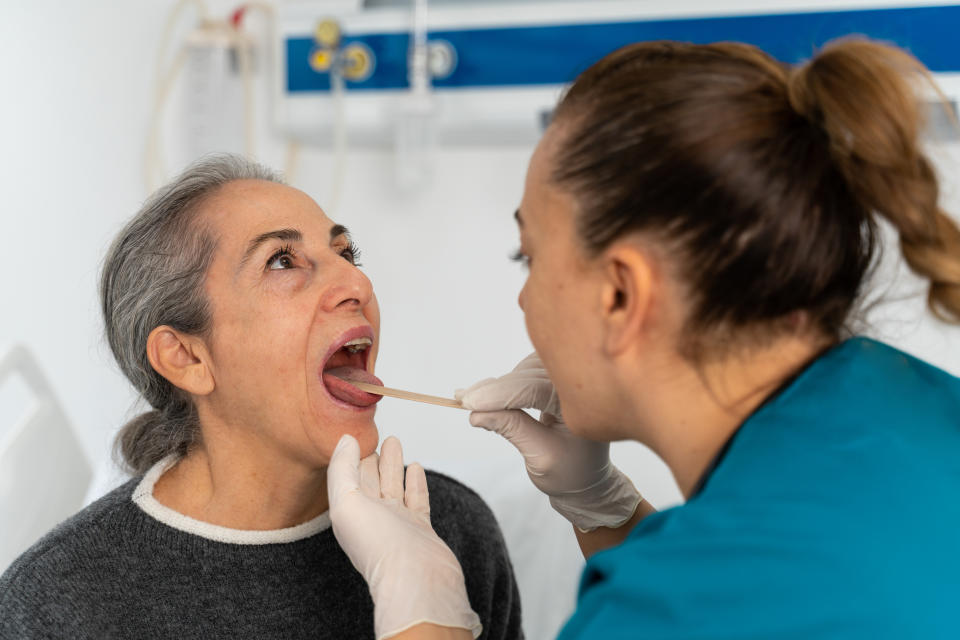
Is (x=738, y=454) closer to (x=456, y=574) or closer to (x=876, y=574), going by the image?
(x=876, y=574)

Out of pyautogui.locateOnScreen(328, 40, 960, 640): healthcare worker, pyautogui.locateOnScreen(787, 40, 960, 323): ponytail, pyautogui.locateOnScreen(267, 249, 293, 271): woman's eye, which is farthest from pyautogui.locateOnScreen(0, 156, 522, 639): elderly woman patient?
pyautogui.locateOnScreen(787, 40, 960, 323): ponytail

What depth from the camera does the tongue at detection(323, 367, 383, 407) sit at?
141 cm

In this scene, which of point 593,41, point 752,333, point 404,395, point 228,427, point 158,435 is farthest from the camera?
point 593,41

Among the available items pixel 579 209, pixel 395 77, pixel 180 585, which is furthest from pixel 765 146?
pixel 395 77

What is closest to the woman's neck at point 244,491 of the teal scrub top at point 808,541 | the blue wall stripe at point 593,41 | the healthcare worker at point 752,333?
the healthcare worker at point 752,333

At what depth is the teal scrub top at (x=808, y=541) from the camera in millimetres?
784

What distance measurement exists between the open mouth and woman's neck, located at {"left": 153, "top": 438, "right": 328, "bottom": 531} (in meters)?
0.12

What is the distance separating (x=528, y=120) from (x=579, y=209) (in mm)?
1405

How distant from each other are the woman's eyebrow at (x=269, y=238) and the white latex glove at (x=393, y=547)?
0.31m

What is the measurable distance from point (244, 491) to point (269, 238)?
38 centimetres

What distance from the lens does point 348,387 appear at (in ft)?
4.60

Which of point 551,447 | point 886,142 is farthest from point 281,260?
point 886,142

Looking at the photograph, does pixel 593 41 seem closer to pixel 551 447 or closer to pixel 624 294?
pixel 551 447

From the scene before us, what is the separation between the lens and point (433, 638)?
1.12 meters
